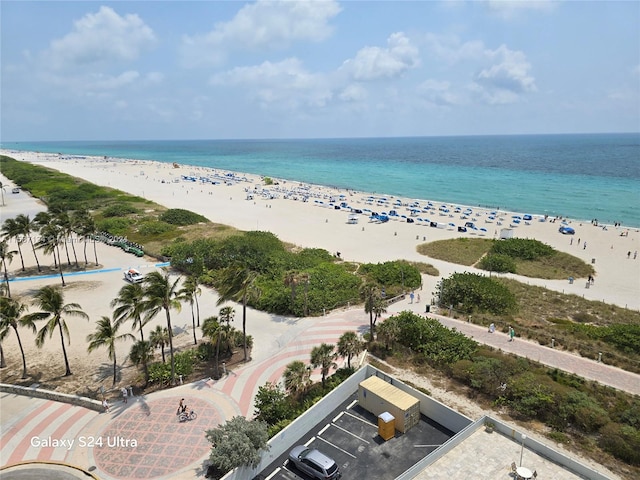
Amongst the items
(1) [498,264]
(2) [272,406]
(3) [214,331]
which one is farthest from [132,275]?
(1) [498,264]

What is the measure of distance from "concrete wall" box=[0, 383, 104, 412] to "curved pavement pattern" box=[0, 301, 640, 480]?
31 centimetres

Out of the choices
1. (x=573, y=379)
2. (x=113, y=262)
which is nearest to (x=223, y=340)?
(x=573, y=379)

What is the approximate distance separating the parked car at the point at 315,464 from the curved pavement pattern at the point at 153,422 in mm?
4324

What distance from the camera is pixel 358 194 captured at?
107 m

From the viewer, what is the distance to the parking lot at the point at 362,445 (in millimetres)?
17250

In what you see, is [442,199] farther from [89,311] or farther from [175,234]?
[89,311]

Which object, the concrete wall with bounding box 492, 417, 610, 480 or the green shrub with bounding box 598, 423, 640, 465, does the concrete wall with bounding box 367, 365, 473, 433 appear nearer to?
the concrete wall with bounding box 492, 417, 610, 480

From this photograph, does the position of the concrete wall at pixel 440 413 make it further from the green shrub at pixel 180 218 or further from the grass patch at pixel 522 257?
the green shrub at pixel 180 218

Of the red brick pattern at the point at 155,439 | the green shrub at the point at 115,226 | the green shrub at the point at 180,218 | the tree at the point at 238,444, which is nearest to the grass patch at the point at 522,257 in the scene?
the green shrub at the point at 180,218

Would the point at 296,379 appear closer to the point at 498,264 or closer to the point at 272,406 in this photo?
the point at 272,406

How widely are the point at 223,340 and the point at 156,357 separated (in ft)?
16.7

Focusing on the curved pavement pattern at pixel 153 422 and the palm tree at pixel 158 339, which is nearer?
the curved pavement pattern at pixel 153 422

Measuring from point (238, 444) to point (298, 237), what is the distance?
4531cm

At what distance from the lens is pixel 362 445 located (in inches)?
733
